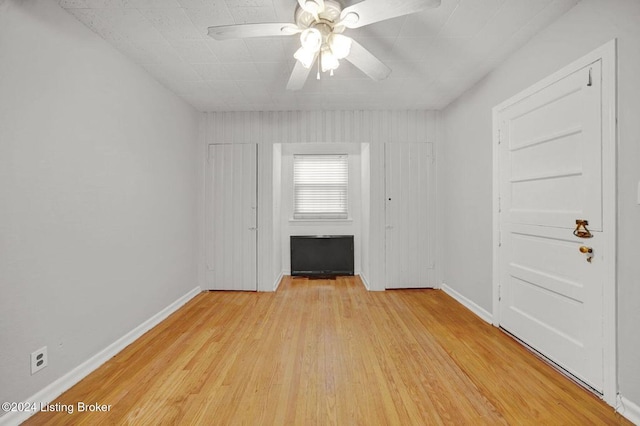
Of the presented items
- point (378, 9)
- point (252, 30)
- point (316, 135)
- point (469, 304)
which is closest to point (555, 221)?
point (469, 304)

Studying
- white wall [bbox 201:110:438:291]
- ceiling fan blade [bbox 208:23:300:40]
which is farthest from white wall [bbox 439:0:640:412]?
ceiling fan blade [bbox 208:23:300:40]

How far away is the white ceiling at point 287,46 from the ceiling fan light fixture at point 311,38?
1.12 ft

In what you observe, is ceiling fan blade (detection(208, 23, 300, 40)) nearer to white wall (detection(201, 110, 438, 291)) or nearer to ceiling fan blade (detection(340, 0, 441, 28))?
ceiling fan blade (detection(340, 0, 441, 28))

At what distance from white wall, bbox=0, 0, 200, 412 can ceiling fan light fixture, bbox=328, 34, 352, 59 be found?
5.75ft

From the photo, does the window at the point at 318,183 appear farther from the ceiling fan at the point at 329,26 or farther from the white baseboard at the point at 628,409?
the white baseboard at the point at 628,409

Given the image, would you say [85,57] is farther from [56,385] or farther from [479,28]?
[479,28]

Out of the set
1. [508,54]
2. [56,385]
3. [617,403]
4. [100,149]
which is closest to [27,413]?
[56,385]

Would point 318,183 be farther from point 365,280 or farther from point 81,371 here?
point 81,371

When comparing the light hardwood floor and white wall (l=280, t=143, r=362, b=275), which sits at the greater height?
white wall (l=280, t=143, r=362, b=275)

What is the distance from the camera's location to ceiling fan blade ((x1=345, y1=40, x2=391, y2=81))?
1938 mm

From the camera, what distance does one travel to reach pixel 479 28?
2.18 metres

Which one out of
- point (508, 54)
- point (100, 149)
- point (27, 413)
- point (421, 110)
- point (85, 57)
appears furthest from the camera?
point (421, 110)

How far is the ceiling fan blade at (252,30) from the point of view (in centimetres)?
168

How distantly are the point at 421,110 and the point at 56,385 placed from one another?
4528mm
